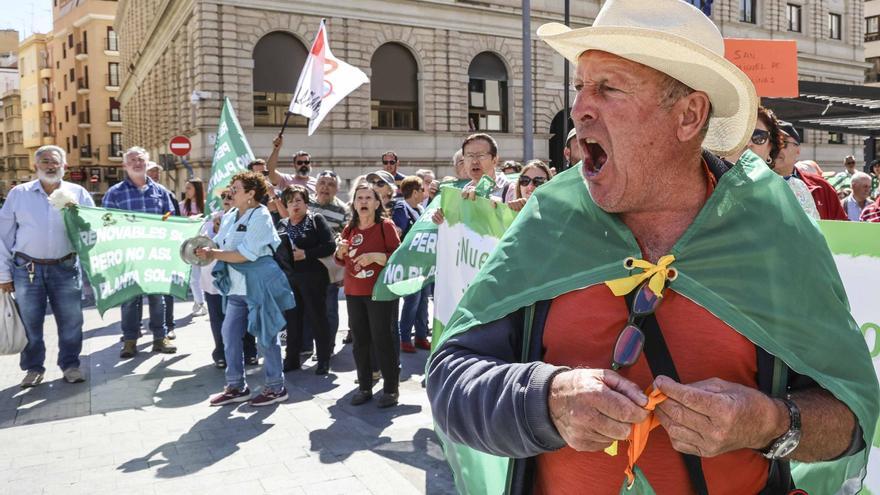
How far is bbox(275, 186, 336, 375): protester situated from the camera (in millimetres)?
7500

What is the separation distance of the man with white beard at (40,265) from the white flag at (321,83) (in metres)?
4.27

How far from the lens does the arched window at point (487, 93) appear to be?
2847 centimetres

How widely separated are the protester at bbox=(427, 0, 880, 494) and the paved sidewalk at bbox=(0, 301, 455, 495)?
118 inches

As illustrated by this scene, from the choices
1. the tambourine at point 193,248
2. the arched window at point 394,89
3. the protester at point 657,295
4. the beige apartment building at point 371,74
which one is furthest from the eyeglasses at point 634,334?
the arched window at point 394,89

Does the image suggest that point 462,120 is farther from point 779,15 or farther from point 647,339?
point 647,339

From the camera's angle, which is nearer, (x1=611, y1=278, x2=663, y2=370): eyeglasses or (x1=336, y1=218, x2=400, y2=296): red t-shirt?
(x1=611, y1=278, x2=663, y2=370): eyeglasses

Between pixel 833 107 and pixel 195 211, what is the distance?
34.9ft

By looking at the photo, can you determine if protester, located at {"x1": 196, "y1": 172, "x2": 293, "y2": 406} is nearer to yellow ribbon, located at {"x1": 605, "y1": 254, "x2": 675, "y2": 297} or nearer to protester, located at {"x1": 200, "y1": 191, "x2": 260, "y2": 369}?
protester, located at {"x1": 200, "y1": 191, "x2": 260, "y2": 369}

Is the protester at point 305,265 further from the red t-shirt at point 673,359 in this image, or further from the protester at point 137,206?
the red t-shirt at point 673,359

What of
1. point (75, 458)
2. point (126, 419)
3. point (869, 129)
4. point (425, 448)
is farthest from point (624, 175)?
point (869, 129)

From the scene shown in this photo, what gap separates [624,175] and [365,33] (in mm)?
25491

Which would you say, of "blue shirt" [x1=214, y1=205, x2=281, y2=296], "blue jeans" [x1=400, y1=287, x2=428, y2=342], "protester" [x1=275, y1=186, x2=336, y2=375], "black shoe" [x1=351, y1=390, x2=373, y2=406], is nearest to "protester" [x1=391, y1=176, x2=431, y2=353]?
"blue jeans" [x1=400, y1=287, x2=428, y2=342]

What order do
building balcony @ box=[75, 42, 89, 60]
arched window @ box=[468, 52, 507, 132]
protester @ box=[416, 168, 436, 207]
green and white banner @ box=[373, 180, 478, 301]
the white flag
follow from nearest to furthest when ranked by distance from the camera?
1. green and white banner @ box=[373, 180, 478, 301]
2. the white flag
3. protester @ box=[416, 168, 436, 207]
4. arched window @ box=[468, 52, 507, 132]
5. building balcony @ box=[75, 42, 89, 60]

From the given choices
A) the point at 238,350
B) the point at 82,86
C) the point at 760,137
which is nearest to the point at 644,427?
the point at 760,137
